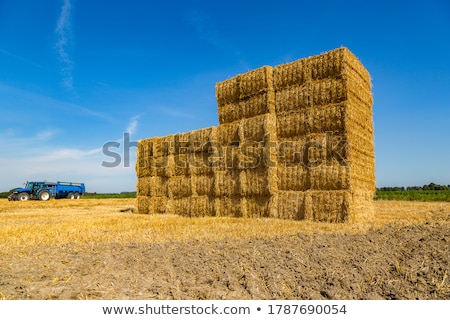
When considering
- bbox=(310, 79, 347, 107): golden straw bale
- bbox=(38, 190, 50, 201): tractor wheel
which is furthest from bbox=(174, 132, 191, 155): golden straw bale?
bbox=(38, 190, 50, 201): tractor wheel

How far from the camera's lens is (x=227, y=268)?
5000mm

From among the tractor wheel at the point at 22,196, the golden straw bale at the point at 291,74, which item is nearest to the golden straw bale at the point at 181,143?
the golden straw bale at the point at 291,74

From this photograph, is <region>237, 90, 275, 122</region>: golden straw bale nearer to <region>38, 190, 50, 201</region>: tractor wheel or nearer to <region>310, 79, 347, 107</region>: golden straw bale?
<region>310, 79, 347, 107</region>: golden straw bale

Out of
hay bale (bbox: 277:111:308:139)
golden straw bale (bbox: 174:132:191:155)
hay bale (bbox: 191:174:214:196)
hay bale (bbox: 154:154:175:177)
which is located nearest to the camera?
hay bale (bbox: 277:111:308:139)

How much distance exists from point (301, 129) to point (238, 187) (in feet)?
10.1

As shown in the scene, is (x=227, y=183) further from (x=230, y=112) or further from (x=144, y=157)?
(x=144, y=157)

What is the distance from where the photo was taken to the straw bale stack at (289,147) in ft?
35.7

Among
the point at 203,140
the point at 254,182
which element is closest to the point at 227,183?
the point at 254,182

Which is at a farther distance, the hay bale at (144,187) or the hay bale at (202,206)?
the hay bale at (144,187)

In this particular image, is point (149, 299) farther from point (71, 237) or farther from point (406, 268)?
point (71, 237)

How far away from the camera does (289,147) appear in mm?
11836

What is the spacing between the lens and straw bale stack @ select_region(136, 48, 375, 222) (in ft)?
35.7

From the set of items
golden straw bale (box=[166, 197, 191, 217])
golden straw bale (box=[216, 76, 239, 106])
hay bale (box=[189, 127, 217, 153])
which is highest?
golden straw bale (box=[216, 76, 239, 106])
